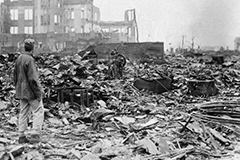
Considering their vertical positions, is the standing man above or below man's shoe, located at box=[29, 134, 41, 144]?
above

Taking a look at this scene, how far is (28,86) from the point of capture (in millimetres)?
5398

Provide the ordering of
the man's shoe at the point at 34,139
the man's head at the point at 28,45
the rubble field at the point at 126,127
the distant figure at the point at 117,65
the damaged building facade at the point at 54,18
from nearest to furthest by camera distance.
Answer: the rubble field at the point at 126,127 → the man's shoe at the point at 34,139 → the man's head at the point at 28,45 → the distant figure at the point at 117,65 → the damaged building facade at the point at 54,18

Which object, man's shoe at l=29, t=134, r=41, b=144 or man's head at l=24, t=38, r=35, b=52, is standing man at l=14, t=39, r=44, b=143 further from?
man's shoe at l=29, t=134, r=41, b=144

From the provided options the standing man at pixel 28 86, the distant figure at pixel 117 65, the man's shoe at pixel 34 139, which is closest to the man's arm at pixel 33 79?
the standing man at pixel 28 86

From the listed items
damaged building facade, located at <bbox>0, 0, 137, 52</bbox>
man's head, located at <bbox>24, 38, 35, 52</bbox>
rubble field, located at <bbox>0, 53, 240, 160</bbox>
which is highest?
damaged building facade, located at <bbox>0, 0, 137, 52</bbox>

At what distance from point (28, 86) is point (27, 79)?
13 centimetres

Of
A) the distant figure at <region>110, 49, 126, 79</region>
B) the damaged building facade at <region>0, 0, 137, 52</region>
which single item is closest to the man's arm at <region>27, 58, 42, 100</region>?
the distant figure at <region>110, 49, 126, 79</region>

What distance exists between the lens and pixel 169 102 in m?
9.39

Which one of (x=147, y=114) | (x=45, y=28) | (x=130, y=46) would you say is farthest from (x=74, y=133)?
(x=45, y=28)

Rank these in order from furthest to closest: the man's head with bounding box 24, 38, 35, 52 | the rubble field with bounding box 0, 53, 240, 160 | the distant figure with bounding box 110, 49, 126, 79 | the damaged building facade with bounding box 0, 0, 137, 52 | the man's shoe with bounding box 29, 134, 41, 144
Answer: the damaged building facade with bounding box 0, 0, 137, 52 → the distant figure with bounding box 110, 49, 126, 79 → the man's head with bounding box 24, 38, 35, 52 → the man's shoe with bounding box 29, 134, 41, 144 → the rubble field with bounding box 0, 53, 240, 160

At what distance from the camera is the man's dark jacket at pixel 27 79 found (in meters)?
5.32

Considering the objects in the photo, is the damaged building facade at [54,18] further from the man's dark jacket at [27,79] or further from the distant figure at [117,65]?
the man's dark jacket at [27,79]

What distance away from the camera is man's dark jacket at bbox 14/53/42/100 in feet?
17.4

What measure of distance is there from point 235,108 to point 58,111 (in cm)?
455
